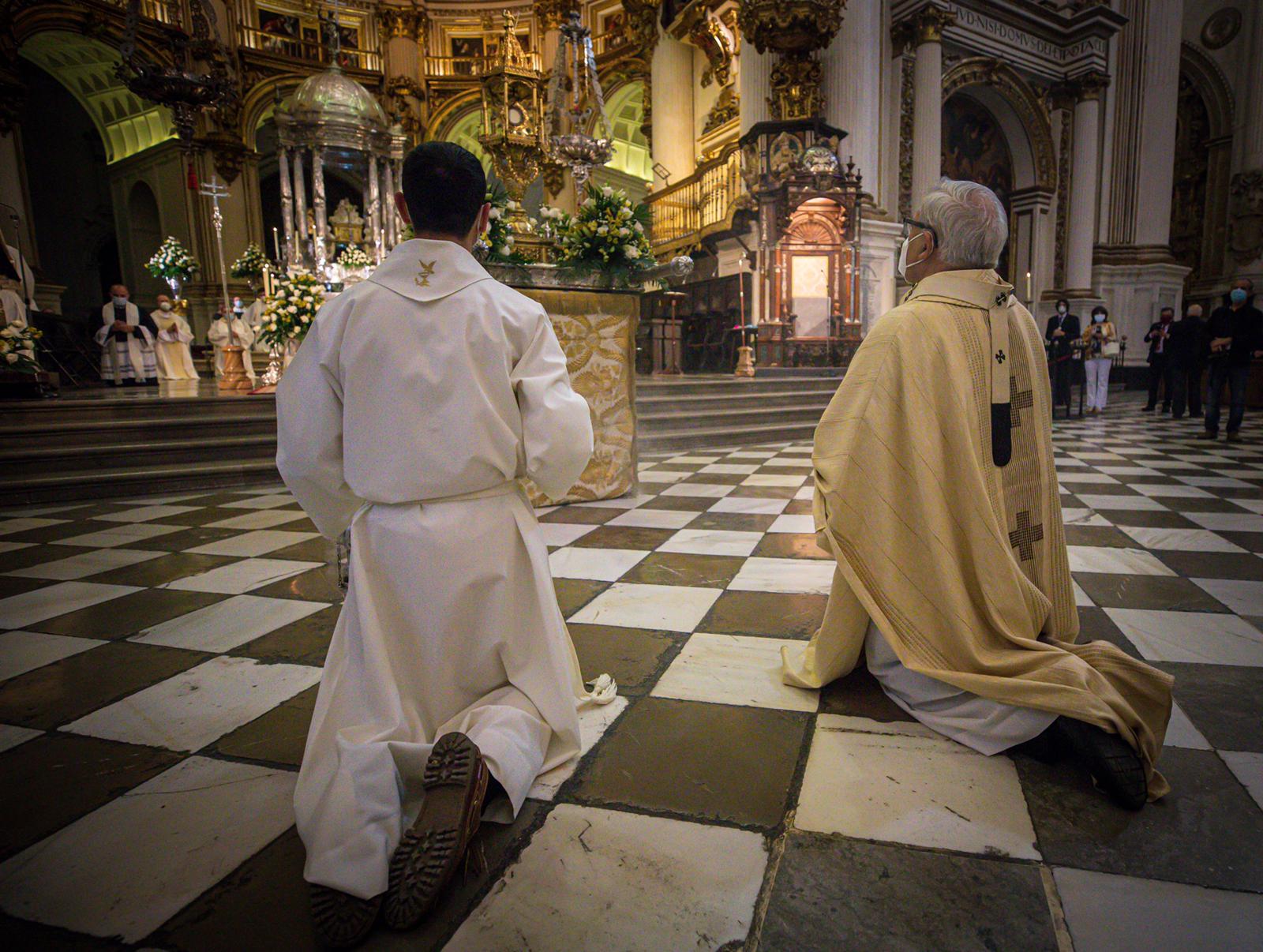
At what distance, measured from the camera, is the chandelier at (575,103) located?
637cm

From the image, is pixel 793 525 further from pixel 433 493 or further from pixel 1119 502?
pixel 433 493

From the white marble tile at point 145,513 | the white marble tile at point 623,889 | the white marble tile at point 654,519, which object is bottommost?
the white marble tile at point 623,889

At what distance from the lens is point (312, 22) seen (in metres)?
16.7

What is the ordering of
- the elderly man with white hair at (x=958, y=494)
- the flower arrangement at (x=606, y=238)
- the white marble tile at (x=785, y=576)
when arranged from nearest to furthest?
the elderly man with white hair at (x=958, y=494), the white marble tile at (x=785, y=576), the flower arrangement at (x=606, y=238)

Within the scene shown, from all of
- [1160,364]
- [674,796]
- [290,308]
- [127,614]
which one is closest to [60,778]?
[127,614]

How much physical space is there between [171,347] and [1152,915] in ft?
43.8

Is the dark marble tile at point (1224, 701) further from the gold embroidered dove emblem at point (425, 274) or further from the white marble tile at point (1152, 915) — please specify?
the gold embroidered dove emblem at point (425, 274)

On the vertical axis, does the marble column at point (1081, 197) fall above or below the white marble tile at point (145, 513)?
above

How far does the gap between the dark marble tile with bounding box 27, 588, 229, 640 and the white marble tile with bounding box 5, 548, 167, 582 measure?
58cm

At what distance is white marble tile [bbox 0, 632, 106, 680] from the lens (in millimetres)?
2217

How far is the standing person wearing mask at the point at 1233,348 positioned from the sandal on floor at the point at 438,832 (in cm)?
859

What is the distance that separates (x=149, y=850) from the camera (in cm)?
132

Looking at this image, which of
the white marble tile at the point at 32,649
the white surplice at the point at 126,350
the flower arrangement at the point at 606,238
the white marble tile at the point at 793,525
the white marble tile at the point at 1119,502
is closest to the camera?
the white marble tile at the point at 32,649

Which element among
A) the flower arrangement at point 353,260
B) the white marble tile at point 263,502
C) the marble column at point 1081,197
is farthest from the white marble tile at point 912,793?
the marble column at point 1081,197
